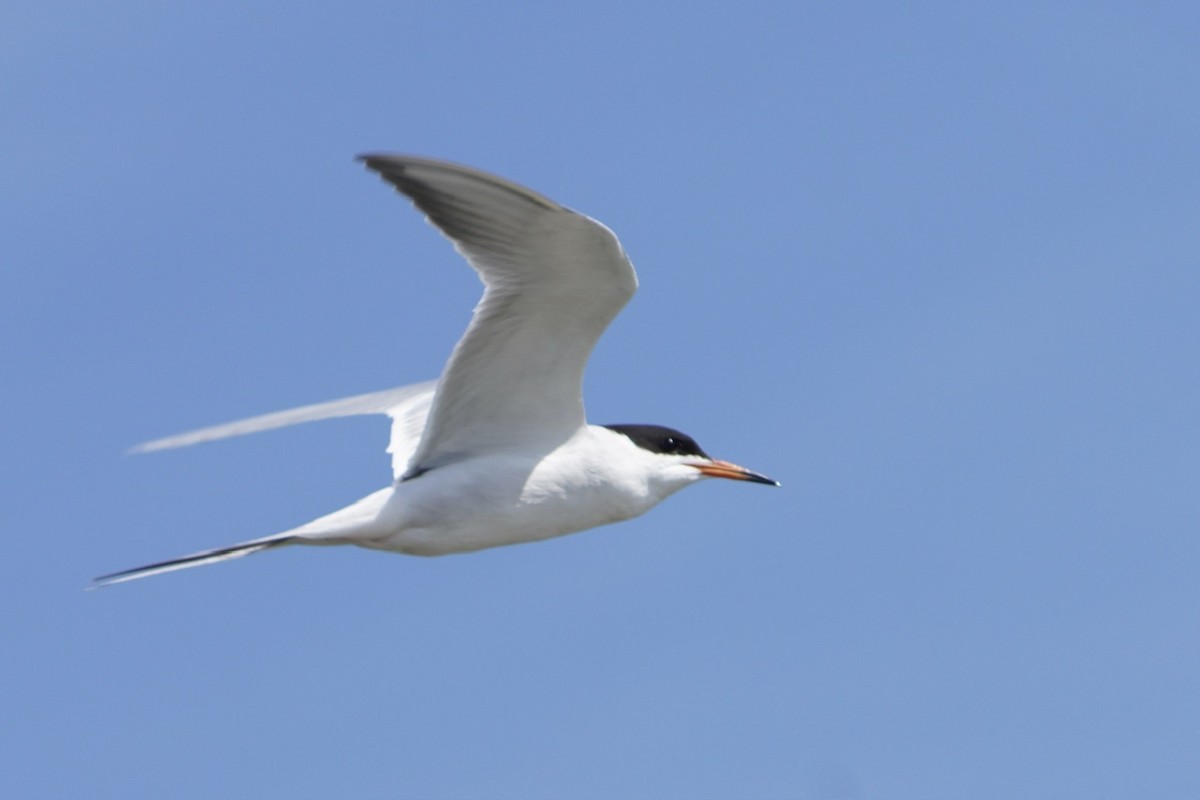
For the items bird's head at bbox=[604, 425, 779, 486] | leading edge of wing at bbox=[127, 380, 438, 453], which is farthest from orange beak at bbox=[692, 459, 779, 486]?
leading edge of wing at bbox=[127, 380, 438, 453]

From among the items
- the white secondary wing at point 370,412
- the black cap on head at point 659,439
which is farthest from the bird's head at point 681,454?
the white secondary wing at point 370,412

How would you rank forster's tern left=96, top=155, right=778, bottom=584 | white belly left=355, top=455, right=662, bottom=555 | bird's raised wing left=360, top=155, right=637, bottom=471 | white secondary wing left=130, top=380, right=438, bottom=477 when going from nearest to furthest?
bird's raised wing left=360, top=155, right=637, bottom=471
forster's tern left=96, top=155, right=778, bottom=584
white belly left=355, top=455, right=662, bottom=555
white secondary wing left=130, top=380, right=438, bottom=477

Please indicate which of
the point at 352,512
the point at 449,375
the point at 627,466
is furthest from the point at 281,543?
the point at 627,466

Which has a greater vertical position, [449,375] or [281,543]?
[449,375]

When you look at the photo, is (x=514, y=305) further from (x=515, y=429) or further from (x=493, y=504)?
(x=493, y=504)

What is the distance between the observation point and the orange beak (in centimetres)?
1118

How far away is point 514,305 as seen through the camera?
9711 mm

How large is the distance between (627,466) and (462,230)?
1878 millimetres

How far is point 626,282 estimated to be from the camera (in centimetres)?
954

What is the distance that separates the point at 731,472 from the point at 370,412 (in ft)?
7.13

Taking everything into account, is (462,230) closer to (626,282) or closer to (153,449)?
(626,282)

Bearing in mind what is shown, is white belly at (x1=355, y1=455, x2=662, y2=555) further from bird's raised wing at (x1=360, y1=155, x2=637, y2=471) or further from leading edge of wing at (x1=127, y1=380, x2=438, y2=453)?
leading edge of wing at (x1=127, y1=380, x2=438, y2=453)

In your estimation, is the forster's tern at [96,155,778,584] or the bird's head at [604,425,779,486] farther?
the bird's head at [604,425,779,486]

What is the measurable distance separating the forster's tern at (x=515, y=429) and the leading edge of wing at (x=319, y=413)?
0.02m
